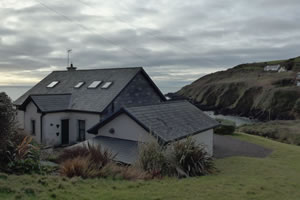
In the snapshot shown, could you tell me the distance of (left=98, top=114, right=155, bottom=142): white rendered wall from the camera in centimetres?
1404

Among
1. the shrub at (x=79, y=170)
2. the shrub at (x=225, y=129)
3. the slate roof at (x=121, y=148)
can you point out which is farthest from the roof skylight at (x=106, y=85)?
the shrub at (x=79, y=170)

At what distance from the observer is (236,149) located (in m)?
19.9

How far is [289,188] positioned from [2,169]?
10045 millimetres

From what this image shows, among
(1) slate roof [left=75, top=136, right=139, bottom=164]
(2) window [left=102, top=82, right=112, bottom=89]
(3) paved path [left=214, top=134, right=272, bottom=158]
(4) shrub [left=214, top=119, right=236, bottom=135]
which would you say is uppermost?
(2) window [left=102, top=82, right=112, bottom=89]

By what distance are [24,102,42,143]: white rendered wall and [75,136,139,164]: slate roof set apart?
312 inches

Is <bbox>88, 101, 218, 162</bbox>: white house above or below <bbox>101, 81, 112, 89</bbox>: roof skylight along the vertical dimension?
below

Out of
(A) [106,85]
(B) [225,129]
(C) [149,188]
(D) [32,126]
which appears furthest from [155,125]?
(B) [225,129]

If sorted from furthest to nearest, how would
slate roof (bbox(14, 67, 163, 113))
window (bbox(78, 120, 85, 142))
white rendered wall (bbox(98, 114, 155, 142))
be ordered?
window (bbox(78, 120, 85, 142)) → slate roof (bbox(14, 67, 163, 113)) → white rendered wall (bbox(98, 114, 155, 142))

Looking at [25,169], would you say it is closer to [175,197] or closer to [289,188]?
[175,197]

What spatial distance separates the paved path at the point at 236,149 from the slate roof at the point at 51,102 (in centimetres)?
1301

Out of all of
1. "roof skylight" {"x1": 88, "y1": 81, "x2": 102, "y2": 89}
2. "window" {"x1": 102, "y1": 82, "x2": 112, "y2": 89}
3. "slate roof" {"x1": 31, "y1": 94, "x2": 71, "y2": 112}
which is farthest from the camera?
"roof skylight" {"x1": 88, "y1": 81, "x2": 102, "y2": 89}

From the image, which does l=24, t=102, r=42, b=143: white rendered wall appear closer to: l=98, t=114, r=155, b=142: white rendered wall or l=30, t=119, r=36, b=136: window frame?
l=30, t=119, r=36, b=136: window frame

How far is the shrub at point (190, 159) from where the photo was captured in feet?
37.3

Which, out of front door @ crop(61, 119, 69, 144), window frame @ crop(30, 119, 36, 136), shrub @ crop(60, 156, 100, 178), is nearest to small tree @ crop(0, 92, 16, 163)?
shrub @ crop(60, 156, 100, 178)
